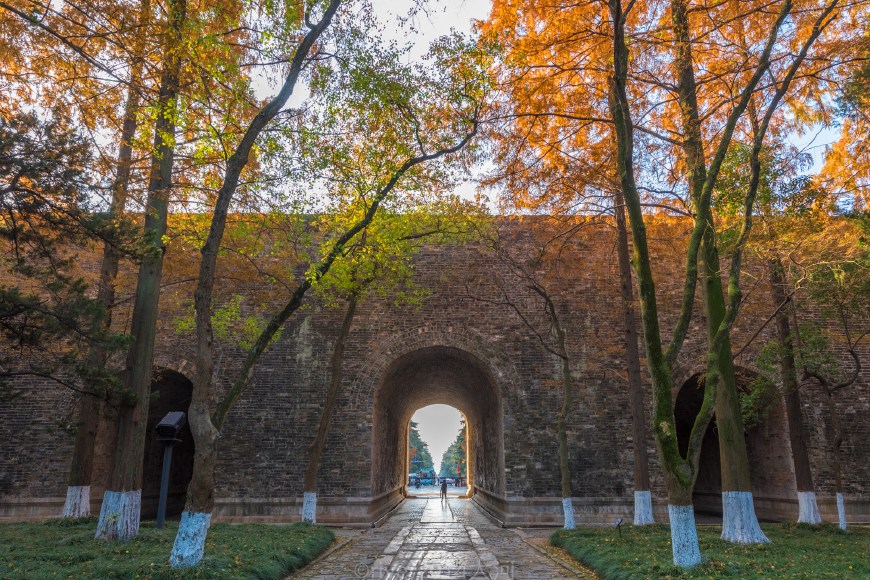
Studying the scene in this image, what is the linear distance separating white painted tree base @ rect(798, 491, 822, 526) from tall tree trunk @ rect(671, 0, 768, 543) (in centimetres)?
358

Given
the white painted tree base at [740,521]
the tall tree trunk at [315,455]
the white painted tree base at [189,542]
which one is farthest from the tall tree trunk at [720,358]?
the white painted tree base at [189,542]

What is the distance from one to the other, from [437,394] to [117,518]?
14.8 metres

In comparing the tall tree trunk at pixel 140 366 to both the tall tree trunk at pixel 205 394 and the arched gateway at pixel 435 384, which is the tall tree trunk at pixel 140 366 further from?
the arched gateway at pixel 435 384

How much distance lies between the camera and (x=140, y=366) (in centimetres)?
873

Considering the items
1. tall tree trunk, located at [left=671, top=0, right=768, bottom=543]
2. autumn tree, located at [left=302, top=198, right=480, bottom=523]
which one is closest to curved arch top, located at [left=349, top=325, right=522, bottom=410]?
autumn tree, located at [left=302, top=198, right=480, bottom=523]

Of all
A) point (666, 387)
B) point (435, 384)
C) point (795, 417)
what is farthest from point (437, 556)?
point (435, 384)

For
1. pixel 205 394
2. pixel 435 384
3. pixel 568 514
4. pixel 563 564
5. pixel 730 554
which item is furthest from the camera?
pixel 435 384

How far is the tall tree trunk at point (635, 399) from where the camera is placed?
10984 mm

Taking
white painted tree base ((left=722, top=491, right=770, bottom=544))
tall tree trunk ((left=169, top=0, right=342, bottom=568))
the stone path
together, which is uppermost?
tall tree trunk ((left=169, top=0, right=342, bottom=568))

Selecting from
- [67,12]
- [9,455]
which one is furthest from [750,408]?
[9,455]

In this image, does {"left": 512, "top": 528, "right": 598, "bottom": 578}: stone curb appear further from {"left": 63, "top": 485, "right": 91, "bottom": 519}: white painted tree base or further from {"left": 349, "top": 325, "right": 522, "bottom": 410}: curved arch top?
{"left": 63, "top": 485, "right": 91, "bottom": 519}: white painted tree base

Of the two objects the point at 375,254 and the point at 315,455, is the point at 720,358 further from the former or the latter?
the point at 315,455

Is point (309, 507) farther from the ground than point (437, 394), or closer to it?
closer to it

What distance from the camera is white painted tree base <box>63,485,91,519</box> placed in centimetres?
1021
